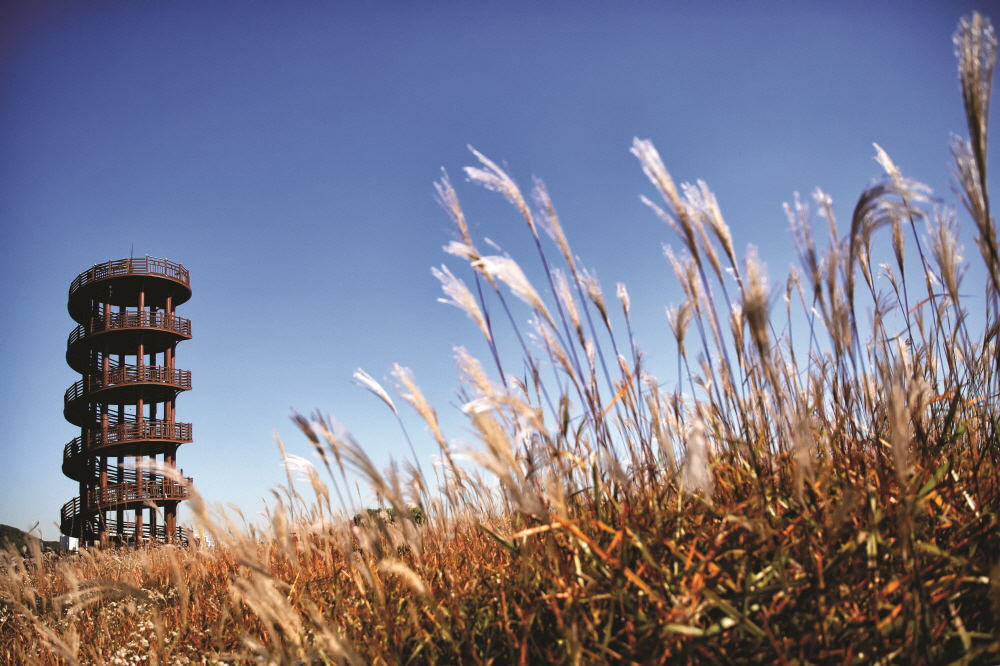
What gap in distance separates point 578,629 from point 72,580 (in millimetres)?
1949

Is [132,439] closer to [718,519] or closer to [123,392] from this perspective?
[123,392]

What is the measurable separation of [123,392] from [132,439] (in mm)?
2169

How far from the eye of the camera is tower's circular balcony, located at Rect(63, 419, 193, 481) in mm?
18938

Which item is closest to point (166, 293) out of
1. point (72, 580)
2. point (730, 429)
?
point (72, 580)

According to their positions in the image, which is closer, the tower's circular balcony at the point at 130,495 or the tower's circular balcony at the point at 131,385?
the tower's circular balcony at the point at 130,495

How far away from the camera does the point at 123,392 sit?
19812 millimetres

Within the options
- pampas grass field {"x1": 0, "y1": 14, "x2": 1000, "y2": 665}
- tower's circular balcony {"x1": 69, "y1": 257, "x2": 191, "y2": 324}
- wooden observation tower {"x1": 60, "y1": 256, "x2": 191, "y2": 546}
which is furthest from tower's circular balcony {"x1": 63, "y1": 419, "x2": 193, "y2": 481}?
pampas grass field {"x1": 0, "y1": 14, "x2": 1000, "y2": 665}

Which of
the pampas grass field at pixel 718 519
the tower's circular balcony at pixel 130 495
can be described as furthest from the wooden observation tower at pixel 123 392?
the pampas grass field at pixel 718 519

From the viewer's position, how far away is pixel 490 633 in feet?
4.64

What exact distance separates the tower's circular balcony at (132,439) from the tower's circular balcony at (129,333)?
3111 millimetres

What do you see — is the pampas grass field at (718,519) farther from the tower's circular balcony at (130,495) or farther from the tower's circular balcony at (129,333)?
the tower's circular balcony at (129,333)

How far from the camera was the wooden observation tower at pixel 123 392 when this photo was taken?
62.0 ft

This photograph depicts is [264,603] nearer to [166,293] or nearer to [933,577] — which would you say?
[933,577]

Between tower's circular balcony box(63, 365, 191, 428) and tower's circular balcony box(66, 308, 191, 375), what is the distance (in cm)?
113
